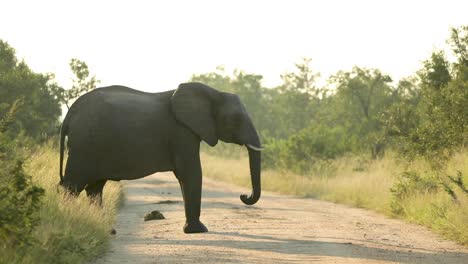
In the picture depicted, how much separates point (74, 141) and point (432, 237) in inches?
226

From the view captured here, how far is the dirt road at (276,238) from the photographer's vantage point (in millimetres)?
10477

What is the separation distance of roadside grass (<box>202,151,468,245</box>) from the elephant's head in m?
3.20

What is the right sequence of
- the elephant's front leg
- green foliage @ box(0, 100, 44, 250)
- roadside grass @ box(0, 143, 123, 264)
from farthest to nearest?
1. the elephant's front leg
2. roadside grass @ box(0, 143, 123, 264)
3. green foliage @ box(0, 100, 44, 250)

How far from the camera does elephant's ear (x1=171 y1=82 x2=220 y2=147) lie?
13375 millimetres

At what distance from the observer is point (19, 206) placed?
870 centimetres

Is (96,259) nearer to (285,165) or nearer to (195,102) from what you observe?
(195,102)

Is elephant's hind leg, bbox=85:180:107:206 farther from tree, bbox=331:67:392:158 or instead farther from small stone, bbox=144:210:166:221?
tree, bbox=331:67:392:158

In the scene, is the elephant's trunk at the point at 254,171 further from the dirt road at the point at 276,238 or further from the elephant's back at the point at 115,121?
the elephant's back at the point at 115,121

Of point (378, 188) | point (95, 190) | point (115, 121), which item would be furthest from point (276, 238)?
point (378, 188)

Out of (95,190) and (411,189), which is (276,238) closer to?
(95,190)

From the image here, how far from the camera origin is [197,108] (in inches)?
531

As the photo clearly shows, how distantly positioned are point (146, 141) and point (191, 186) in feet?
3.25

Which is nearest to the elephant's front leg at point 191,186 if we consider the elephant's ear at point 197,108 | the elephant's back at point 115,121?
the elephant's ear at point 197,108

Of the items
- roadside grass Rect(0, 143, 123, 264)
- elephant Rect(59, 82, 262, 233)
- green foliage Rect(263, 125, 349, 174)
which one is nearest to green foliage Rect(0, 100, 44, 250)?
roadside grass Rect(0, 143, 123, 264)
